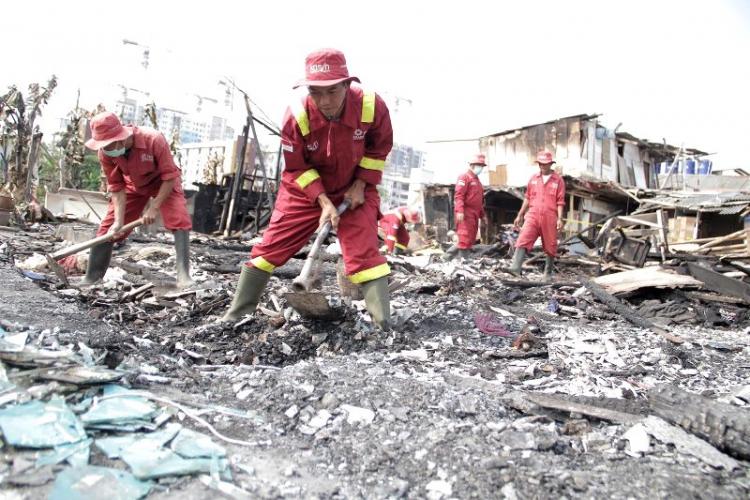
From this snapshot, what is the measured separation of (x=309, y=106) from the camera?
3.33 m

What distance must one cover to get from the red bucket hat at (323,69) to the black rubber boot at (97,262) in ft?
9.83

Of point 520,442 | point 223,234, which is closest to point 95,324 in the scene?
point 520,442

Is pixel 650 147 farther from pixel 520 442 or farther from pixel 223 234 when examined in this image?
pixel 520 442

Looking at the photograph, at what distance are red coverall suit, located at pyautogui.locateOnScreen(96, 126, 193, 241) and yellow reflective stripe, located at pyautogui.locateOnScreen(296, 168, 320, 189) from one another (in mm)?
1975

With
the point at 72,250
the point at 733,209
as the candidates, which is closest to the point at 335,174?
the point at 72,250

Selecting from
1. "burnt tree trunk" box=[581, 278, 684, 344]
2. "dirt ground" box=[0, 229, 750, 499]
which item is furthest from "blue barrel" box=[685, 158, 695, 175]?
"dirt ground" box=[0, 229, 750, 499]

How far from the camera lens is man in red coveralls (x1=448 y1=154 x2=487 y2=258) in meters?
9.36

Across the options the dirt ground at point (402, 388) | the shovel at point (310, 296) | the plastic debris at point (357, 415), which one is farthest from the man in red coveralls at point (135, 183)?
the plastic debris at point (357, 415)

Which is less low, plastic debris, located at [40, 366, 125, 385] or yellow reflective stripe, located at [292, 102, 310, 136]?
yellow reflective stripe, located at [292, 102, 310, 136]

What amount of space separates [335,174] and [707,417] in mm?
2500

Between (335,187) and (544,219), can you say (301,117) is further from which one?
(544,219)

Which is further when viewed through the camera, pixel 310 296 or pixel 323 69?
pixel 310 296

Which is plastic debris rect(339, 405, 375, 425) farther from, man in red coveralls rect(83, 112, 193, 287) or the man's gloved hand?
man in red coveralls rect(83, 112, 193, 287)

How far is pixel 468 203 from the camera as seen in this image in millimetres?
9438
